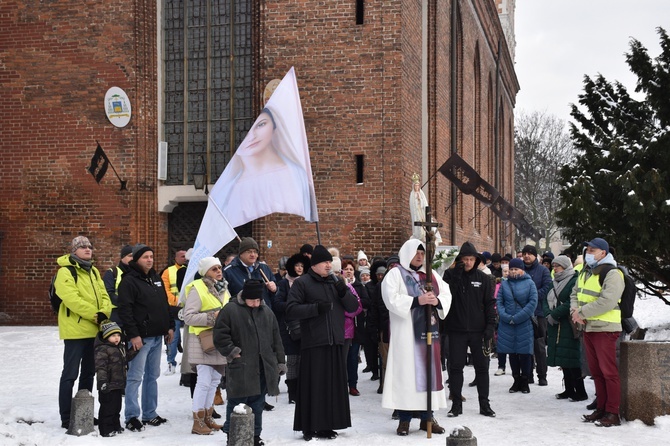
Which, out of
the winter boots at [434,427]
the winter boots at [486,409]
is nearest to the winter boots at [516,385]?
the winter boots at [486,409]

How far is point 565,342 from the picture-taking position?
9.94m

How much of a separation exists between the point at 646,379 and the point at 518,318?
7.81 feet

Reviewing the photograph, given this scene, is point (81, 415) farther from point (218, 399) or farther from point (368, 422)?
point (368, 422)

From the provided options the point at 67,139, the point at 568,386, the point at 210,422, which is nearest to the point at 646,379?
the point at 568,386

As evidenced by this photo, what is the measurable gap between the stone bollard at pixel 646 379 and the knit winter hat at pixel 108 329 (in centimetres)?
517

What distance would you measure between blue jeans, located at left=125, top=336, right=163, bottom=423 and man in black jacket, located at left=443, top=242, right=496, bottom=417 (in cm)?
320

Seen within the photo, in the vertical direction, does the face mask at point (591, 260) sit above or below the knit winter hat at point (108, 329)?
above

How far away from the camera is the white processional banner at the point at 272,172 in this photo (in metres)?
9.95

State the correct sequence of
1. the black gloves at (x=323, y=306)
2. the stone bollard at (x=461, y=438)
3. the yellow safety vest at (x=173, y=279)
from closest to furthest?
1. the stone bollard at (x=461, y=438)
2. the black gloves at (x=323, y=306)
3. the yellow safety vest at (x=173, y=279)

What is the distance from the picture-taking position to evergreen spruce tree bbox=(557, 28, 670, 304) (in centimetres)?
1412

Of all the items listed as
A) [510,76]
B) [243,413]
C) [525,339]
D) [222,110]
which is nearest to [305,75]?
[222,110]

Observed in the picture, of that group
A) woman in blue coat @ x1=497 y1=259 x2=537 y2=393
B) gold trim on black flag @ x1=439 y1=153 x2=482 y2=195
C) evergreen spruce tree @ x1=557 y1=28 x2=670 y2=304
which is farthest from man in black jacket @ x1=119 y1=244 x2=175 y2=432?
gold trim on black flag @ x1=439 y1=153 x2=482 y2=195

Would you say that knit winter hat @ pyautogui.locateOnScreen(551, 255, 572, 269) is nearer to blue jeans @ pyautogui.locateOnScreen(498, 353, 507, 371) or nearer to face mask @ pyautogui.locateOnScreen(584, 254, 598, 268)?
face mask @ pyautogui.locateOnScreen(584, 254, 598, 268)

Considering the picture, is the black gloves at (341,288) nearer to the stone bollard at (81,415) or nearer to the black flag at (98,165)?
the stone bollard at (81,415)
